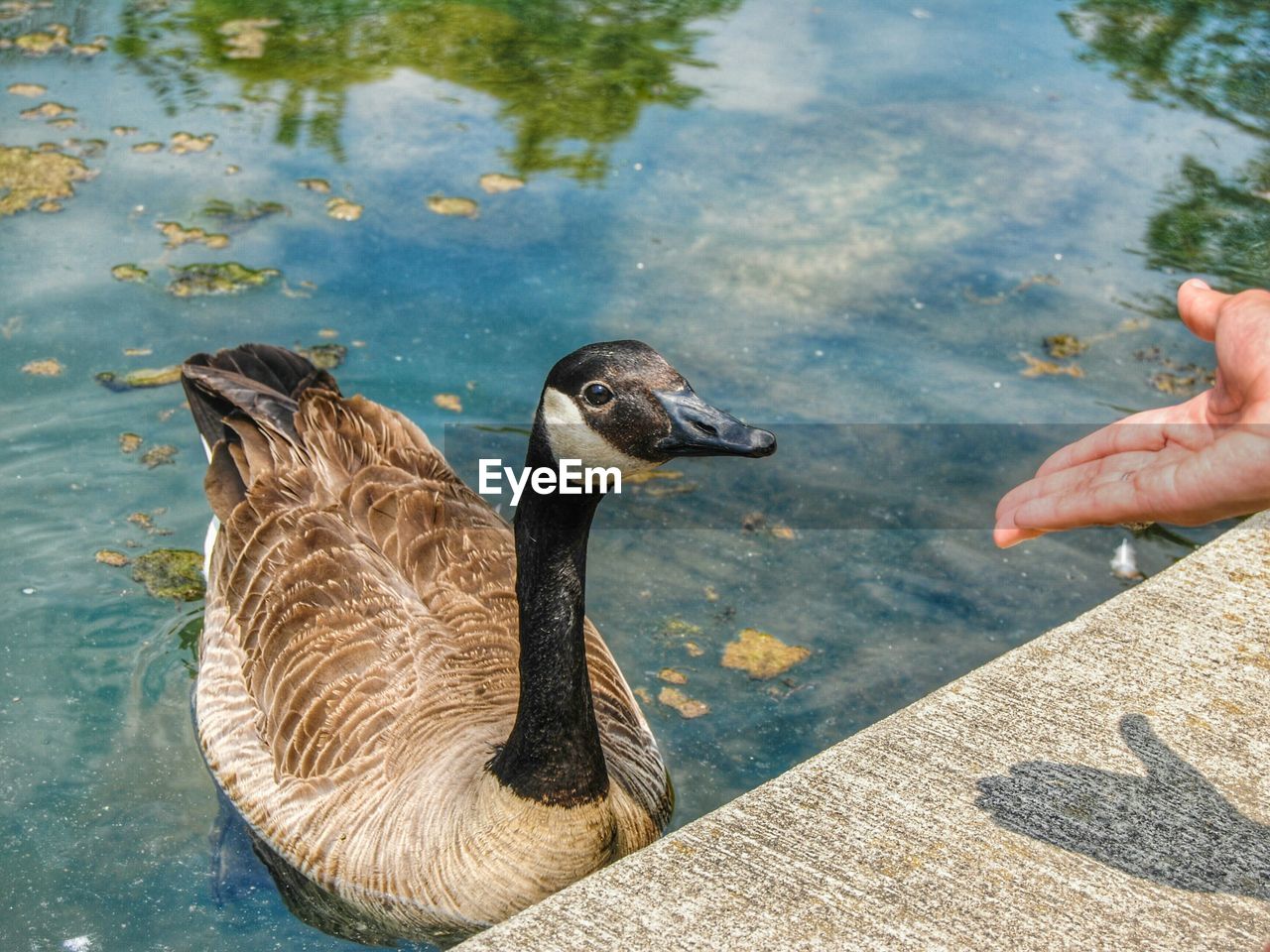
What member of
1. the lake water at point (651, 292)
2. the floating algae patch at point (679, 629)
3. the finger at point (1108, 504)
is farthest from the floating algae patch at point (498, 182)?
the finger at point (1108, 504)

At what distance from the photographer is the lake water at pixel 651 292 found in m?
5.41

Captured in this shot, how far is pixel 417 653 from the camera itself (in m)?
4.61

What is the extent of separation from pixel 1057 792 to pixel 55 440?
16.8 ft

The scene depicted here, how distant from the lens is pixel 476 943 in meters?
2.91

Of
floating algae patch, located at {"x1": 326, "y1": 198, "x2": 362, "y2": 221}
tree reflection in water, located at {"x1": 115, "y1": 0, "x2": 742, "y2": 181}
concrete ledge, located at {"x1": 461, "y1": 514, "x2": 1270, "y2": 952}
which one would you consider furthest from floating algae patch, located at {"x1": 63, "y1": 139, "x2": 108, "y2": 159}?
concrete ledge, located at {"x1": 461, "y1": 514, "x2": 1270, "y2": 952}

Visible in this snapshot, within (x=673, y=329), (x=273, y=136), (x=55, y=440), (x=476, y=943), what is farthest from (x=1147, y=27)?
(x=476, y=943)

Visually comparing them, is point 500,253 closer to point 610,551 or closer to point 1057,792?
point 610,551

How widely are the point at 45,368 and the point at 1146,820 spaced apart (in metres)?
5.86

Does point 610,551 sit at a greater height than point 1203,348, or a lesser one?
lesser

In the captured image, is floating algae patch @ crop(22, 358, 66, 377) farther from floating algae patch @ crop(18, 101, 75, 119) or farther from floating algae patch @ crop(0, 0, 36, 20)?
floating algae patch @ crop(0, 0, 36, 20)

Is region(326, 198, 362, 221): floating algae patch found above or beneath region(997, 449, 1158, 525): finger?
beneath

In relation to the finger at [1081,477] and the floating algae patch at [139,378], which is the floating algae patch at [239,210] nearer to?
the floating algae patch at [139,378]

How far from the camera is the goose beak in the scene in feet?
10.9

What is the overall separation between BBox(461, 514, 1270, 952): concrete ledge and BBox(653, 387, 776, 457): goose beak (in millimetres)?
888
